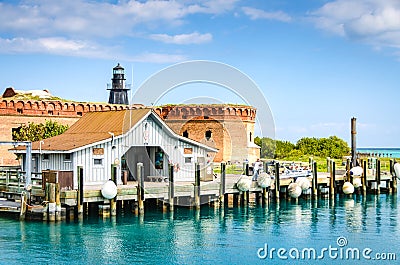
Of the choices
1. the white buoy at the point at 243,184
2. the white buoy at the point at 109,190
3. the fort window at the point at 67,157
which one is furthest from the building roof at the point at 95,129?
the white buoy at the point at 243,184

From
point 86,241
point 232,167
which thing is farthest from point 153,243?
point 232,167

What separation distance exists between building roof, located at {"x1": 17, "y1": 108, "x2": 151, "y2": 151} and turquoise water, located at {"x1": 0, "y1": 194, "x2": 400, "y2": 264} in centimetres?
491

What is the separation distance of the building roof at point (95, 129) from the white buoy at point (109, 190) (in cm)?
488

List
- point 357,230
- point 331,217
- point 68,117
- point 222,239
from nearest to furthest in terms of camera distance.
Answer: point 222,239
point 357,230
point 331,217
point 68,117

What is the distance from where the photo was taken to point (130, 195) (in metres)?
28.7

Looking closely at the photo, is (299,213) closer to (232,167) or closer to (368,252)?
(368,252)

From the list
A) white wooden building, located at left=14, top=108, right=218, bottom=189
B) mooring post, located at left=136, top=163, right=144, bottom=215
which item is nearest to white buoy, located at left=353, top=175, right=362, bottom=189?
white wooden building, located at left=14, top=108, right=218, bottom=189

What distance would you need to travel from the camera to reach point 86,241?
23.9 meters

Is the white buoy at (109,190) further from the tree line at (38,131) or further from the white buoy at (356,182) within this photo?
the tree line at (38,131)

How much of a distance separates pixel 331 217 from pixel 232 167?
16528 millimetres

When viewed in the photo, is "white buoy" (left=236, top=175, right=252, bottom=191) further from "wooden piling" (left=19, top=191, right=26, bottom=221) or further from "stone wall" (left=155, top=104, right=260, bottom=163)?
"stone wall" (left=155, top=104, right=260, bottom=163)

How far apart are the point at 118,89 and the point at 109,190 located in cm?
4381

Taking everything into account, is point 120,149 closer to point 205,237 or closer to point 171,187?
point 171,187

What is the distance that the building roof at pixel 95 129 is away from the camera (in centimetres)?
3278
